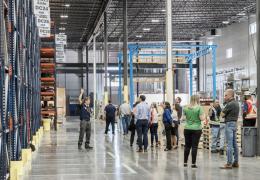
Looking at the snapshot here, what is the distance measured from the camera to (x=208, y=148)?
18453mm

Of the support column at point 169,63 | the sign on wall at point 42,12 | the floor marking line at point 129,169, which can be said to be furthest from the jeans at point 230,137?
the sign on wall at point 42,12

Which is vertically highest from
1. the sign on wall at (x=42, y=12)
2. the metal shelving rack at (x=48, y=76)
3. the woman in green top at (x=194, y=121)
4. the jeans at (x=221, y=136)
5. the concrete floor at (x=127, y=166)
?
the sign on wall at (x=42, y=12)

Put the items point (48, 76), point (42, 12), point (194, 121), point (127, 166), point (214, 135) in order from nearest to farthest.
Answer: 1. point (194, 121)
2. point (127, 166)
3. point (214, 135)
4. point (42, 12)
5. point (48, 76)

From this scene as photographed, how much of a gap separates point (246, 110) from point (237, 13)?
28.1 metres

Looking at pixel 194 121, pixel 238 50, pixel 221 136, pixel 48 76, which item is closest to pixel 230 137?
pixel 194 121

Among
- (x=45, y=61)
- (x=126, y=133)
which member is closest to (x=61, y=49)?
(x=45, y=61)

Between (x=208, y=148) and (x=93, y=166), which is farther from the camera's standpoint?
(x=208, y=148)

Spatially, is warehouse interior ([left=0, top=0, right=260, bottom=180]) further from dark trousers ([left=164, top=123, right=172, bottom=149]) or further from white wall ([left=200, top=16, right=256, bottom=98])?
dark trousers ([left=164, top=123, right=172, bottom=149])

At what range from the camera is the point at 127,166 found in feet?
44.5

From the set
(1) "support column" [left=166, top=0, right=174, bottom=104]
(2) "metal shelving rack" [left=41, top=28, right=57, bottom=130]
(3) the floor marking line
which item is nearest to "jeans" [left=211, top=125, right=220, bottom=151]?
(1) "support column" [left=166, top=0, right=174, bottom=104]

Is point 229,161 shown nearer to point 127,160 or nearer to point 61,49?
point 127,160

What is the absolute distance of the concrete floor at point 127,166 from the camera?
459 inches

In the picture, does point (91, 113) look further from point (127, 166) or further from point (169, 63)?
point (127, 166)

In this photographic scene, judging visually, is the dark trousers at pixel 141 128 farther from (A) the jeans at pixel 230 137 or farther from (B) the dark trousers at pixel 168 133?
(A) the jeans at pixel 230 137
